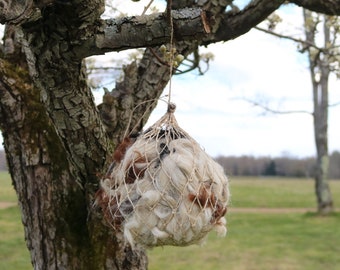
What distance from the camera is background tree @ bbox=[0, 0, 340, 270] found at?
87.9 inches

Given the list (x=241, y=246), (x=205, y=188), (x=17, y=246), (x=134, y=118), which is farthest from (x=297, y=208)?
(x=205, y=188)

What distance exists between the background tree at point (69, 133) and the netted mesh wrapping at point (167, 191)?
0.36m

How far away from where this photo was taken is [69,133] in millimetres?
2346

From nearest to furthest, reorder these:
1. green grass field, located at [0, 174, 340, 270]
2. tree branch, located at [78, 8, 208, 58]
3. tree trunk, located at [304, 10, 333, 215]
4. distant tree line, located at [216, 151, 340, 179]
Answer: tree branch, located at [78, 8, 208, 58], green grass field, located at [0, 174, 340, 270], tree trunk, located at [304, 10, 333, 215], distant tree line, located at [216, 151, 340, 179]

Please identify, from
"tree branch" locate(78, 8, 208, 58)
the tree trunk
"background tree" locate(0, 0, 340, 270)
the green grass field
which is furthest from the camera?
the tree trunk

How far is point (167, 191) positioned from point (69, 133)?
758mm

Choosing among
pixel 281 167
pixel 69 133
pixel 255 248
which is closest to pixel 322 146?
pixel 255 248

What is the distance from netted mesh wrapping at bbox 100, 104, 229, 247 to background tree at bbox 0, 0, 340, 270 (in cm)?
36

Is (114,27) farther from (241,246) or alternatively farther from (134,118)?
(241,246)

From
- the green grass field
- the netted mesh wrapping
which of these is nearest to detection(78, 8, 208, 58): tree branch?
the netted mesh wrapping

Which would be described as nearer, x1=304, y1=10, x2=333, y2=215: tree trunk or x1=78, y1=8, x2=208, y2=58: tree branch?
x1=78, y1=8, x2=208, y2=58: tree branch

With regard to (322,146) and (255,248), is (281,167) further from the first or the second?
(255,248)

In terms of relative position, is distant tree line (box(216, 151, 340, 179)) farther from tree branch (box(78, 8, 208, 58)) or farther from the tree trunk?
tree branch (box(78, 8, 208, 58))

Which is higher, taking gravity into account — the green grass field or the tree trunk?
the tree trunk
